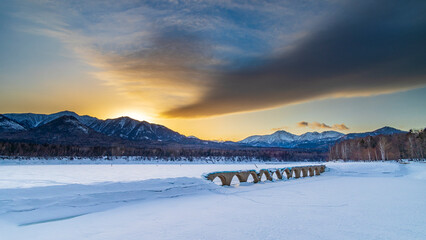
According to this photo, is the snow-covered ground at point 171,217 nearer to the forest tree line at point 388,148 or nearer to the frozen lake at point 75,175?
the frozen lake at point 75,175

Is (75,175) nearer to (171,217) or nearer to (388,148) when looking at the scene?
(171,217)

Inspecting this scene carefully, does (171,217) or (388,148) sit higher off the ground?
(388,148)

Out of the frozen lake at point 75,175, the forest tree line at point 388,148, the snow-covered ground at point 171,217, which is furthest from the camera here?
the forest tree line at point 388,148

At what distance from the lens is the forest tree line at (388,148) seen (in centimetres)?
7694

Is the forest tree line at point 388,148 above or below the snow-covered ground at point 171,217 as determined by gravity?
above

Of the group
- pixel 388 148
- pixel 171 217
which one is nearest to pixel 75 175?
pixel 171 217

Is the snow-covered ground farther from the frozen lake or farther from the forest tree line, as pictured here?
the forest tree line

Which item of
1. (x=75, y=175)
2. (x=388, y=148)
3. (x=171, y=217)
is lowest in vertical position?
(x=171, y=217)

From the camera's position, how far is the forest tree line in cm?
7694

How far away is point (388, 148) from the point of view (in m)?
86.7

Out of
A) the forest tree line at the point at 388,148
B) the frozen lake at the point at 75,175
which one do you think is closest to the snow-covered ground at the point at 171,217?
the frozen lake at the point at 75,175

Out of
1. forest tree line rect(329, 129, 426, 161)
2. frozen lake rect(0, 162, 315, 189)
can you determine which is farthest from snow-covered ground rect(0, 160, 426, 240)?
forest tree line rect(329, 129, 426, 161)

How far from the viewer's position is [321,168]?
5394 cm

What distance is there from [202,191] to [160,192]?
13.4 ft
